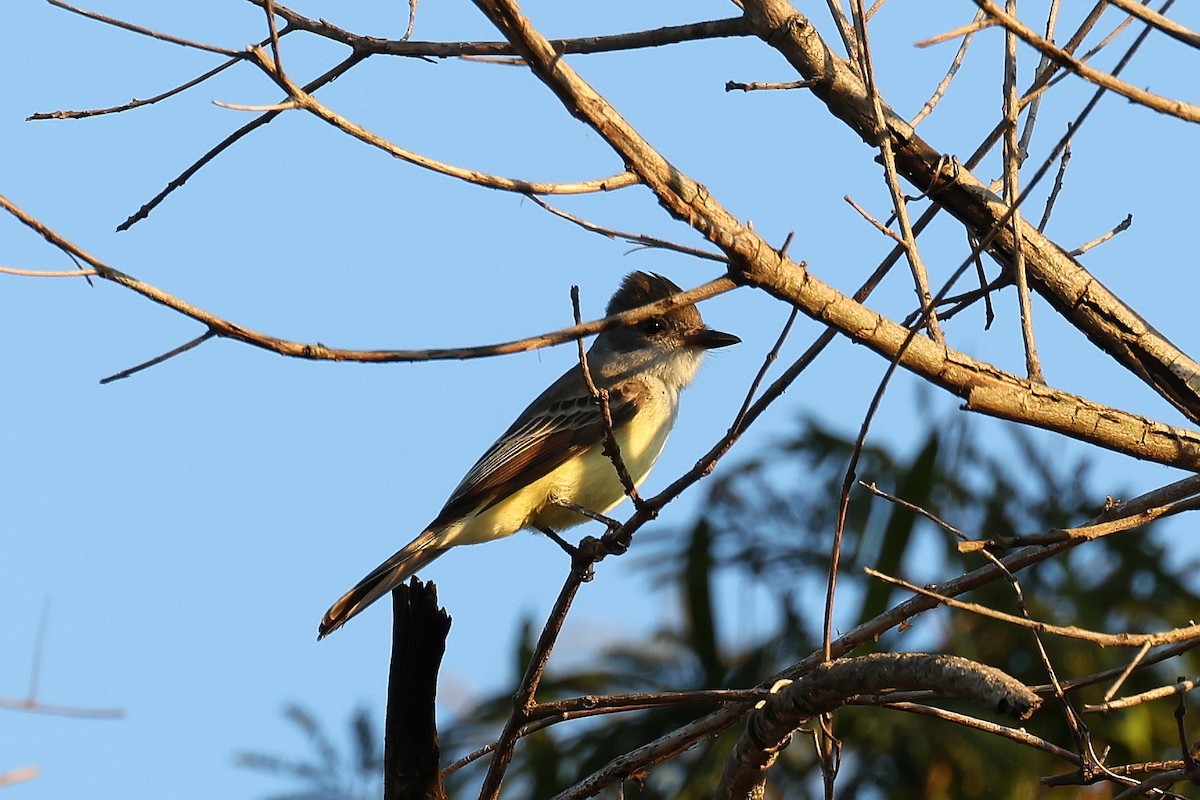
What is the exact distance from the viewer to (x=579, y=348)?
2934mm

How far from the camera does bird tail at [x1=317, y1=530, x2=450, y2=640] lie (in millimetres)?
5500

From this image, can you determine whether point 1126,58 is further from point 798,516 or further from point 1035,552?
point 798,516

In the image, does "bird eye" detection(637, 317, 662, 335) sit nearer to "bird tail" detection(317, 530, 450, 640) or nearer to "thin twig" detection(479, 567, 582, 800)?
"bird tail" detection(317, 530, 450, 640)

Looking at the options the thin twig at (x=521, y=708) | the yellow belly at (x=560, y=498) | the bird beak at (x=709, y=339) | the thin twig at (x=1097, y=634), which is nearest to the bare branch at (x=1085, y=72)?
the thin twig at (x=1097, y=634)

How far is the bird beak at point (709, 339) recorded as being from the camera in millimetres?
7070

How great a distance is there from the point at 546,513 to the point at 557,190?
13.0 feet

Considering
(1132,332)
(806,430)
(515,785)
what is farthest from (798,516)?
(1132,332)

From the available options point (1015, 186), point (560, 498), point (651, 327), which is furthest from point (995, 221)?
point (651, 327)

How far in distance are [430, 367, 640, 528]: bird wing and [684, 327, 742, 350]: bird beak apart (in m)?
0.62

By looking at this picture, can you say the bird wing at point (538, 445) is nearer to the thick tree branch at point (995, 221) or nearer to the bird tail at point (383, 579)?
the bird tail at point (383, 579)

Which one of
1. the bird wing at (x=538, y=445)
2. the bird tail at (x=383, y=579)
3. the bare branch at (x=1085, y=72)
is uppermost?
the bird wing at (x=538, y=445)

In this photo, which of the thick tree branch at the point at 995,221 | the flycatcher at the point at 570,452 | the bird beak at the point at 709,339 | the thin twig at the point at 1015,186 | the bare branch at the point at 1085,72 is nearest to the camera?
the bare branch at the point at 1085,72

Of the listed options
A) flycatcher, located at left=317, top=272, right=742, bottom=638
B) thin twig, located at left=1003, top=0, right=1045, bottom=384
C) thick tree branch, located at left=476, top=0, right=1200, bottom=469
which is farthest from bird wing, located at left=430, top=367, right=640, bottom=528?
Answer: thick tree branch, located at left=476, top=0, right=1200, bottom=469

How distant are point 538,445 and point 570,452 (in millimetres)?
196
